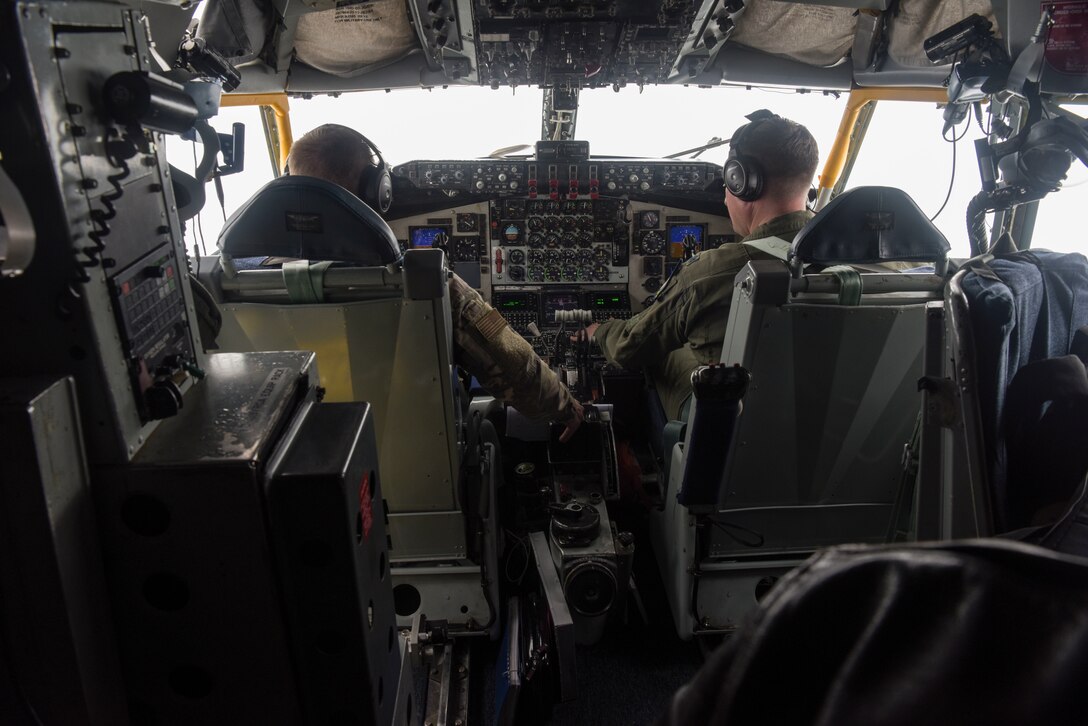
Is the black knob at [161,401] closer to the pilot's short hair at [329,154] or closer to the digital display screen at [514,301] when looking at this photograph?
the pilot's short hair at [329,154]

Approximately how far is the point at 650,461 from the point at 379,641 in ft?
7.29

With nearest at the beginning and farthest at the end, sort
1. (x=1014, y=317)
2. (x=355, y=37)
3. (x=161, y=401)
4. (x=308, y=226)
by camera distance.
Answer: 1. (x=161, y=401)
2. (x=1014, y=317)
3. (x=308, y=226)
4. (x=355, y=37)

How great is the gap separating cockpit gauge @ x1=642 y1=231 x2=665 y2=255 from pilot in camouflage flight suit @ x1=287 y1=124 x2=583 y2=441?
188cm

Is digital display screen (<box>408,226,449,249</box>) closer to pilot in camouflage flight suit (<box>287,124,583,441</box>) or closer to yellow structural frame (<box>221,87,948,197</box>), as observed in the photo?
yellow structural frame (<box>221,87,948,197</box>)

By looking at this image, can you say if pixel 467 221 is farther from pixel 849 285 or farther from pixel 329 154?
pixel 849 285

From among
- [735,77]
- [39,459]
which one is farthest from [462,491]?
[735,77]

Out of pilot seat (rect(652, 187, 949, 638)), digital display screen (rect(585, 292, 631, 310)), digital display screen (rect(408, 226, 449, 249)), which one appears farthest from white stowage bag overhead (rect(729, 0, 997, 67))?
digital display screen (rect(408, 226, 449, 249))

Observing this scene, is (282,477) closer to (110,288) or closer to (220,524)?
(220,524)

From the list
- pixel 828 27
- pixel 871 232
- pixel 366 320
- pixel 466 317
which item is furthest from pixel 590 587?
pixel 828 27

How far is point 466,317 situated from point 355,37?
1938mm

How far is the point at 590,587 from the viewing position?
80.8 inches

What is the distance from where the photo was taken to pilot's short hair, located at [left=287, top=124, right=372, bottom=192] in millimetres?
1881

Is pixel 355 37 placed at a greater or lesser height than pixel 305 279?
greater

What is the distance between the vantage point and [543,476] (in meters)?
2.65
